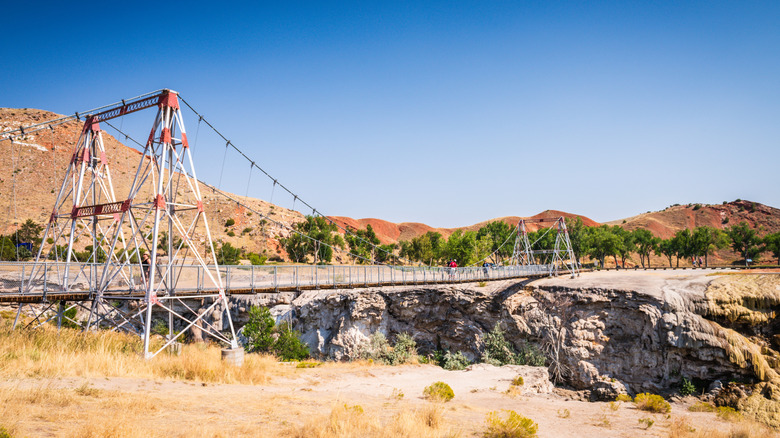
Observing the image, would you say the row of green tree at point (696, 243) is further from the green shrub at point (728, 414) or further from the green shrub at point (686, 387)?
the green shrub at point (728, 414)

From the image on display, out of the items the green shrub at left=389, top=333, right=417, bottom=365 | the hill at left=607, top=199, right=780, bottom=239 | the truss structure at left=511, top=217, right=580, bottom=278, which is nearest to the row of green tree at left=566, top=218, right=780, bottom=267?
the truss structure at left=511, top=217, right=580, bottom=278

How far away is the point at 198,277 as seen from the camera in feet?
65.3

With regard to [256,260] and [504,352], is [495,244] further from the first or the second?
[504,352]

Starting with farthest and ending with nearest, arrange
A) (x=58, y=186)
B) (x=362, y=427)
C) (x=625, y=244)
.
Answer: (x=625, y=244) < (x=58, y=186) < (x=362, y=427)

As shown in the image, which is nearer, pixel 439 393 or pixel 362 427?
pixel 362 427

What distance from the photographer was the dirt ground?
8.51 m

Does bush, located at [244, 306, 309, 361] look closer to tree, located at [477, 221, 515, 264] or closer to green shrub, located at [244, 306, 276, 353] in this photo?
green shrub, located at [244, 306, 276, 353]

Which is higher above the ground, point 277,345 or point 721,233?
point 721,233

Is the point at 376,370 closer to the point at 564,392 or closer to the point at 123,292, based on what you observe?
the point at 564,392

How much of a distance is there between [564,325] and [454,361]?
297 inches

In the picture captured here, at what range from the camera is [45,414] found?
8445mm

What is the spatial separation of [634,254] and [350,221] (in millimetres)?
86983

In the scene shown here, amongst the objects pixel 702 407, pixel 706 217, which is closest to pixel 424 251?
pixel 702 407

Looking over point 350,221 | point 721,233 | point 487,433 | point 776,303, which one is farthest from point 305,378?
point 350,221
